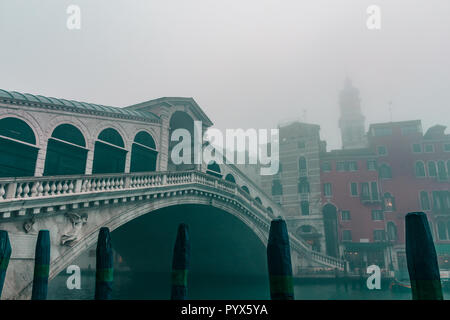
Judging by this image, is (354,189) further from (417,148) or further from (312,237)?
(417,148)

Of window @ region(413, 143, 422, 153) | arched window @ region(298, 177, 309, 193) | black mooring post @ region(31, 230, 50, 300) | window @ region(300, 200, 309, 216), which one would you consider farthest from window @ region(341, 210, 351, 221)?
black mooring post @ region(31, 230, 50, 300)

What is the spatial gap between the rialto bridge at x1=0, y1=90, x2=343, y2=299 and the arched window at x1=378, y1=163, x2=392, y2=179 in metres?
14.5

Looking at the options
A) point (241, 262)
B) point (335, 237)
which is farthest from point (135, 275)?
point (335, 237)

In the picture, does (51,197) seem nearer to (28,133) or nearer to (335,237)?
(28,133)

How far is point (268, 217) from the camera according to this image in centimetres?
2472

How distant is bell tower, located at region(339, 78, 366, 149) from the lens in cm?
7550

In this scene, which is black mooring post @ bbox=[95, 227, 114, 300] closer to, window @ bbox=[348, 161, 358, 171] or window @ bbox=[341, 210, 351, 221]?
window @ bbox=[341, 210, 351, 221]

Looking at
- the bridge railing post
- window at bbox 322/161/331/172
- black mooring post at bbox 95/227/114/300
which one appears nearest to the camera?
black mooring post at bbox 95/227/114/300

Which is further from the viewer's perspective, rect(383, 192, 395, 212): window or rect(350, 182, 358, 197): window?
rect(350, 182, 358, 197): window

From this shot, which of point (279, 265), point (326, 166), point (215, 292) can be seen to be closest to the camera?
point (279, 265)

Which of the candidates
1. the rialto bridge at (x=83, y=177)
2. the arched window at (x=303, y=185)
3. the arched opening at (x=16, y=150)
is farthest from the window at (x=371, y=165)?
the arched opening at (x=16, y=150)

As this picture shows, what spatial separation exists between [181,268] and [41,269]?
2924 millimetres

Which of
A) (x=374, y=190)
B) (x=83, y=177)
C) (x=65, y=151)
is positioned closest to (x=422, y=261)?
(x=83, y=177)

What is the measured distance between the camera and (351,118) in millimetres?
81562
